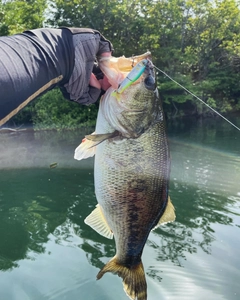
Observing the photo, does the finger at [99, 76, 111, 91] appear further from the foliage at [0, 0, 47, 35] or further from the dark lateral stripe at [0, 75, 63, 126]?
the foliage at [0, 0, 47, 35]

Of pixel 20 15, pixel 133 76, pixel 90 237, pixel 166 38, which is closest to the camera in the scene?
pixel 133 76

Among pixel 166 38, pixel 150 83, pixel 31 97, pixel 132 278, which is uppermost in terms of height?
pixel 166 38

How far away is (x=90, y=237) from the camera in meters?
6.37

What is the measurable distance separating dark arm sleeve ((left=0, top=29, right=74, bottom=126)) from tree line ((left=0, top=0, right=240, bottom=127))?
17.6 meters

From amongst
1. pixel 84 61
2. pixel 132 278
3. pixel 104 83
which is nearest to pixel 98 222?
pixel 132 278

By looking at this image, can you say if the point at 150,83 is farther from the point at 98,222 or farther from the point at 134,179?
the point at 98,222

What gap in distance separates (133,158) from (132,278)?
70cm

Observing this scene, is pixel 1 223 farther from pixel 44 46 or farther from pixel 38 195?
pixel 44 46

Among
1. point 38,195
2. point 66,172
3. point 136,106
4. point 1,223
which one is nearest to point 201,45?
point 66,172

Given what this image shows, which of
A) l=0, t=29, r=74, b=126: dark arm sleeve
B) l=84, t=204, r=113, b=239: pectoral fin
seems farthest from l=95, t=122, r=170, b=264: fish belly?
l=0, t=29, r=74, b=126: dark arm sleeve

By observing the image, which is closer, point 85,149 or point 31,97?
point 31,97

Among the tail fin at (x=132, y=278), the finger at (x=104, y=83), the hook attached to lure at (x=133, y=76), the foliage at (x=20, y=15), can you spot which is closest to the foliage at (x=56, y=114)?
the foliage at (x=20, y=15)

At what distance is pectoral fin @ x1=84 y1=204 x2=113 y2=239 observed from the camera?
2.09m

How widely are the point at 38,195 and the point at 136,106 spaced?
289 inches
